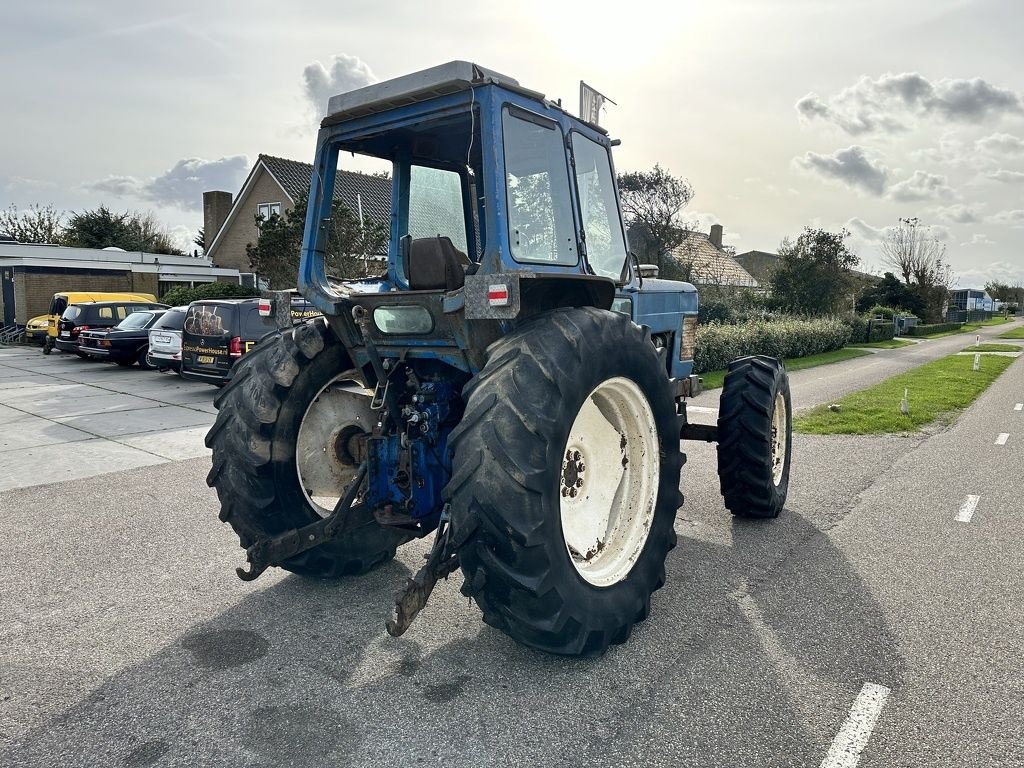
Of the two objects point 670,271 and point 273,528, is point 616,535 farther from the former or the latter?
point 670,271

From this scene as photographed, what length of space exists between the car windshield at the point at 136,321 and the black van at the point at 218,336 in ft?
18.6

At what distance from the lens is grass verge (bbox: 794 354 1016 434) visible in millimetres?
10274

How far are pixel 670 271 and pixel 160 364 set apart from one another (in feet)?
52.6

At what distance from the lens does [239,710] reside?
3049mm

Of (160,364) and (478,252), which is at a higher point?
(478,252)

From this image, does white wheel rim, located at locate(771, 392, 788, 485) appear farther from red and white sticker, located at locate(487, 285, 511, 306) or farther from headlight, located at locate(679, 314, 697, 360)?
red and white sticker, located at locate(487, 285, 511, 306)

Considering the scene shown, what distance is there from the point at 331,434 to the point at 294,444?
304mm

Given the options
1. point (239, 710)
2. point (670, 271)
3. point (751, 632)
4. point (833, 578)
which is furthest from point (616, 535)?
point (670, 271)

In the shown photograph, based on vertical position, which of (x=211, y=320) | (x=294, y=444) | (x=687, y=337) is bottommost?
(x=294, y=444)

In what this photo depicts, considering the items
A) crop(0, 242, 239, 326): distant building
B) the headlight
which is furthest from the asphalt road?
crop(0, 242, 239, 326): distant building

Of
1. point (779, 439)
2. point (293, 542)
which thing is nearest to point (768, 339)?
point (779, 439)

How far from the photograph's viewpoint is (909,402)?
12742 millimetres

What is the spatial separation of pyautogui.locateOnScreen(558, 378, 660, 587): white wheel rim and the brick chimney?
41.2 metres

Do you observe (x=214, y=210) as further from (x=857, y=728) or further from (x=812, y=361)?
(x=857, y=728)
